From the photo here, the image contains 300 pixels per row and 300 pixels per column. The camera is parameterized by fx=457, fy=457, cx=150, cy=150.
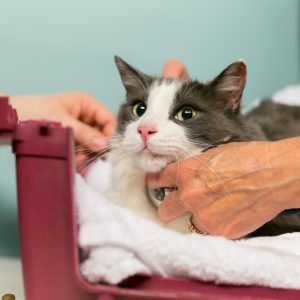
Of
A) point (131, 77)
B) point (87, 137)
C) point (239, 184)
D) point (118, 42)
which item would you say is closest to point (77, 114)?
point (87, 137)

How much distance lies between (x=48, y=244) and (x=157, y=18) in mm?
1388

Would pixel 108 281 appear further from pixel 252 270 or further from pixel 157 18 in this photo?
pixel 157 18

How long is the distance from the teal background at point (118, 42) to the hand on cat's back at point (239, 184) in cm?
74

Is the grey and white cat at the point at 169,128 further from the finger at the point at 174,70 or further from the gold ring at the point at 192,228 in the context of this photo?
the finger at the point at 174,70

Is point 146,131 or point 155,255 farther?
point 146,131

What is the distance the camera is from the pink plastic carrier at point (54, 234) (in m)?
0.75

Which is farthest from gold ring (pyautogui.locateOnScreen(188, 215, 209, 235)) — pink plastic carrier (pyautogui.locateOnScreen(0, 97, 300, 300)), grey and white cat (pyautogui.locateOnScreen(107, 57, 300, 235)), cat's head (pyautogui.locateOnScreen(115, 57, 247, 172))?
pink plastic carrier (pyautogui.locateOnScreen(0, 97, 300, 300))

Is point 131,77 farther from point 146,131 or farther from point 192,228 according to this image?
point 192,228

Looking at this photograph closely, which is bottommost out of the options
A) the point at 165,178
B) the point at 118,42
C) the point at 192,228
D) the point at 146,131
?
the point at 192,228

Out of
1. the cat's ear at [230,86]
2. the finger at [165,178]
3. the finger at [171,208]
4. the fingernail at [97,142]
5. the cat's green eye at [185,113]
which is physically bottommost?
the finger at [171,208]

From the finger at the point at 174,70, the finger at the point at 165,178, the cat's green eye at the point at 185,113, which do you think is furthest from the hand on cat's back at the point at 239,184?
the finger at the point at 174,70

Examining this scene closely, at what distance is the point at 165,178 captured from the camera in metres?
1.05

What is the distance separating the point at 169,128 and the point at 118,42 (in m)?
0.97

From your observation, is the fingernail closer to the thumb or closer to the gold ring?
the thumb
